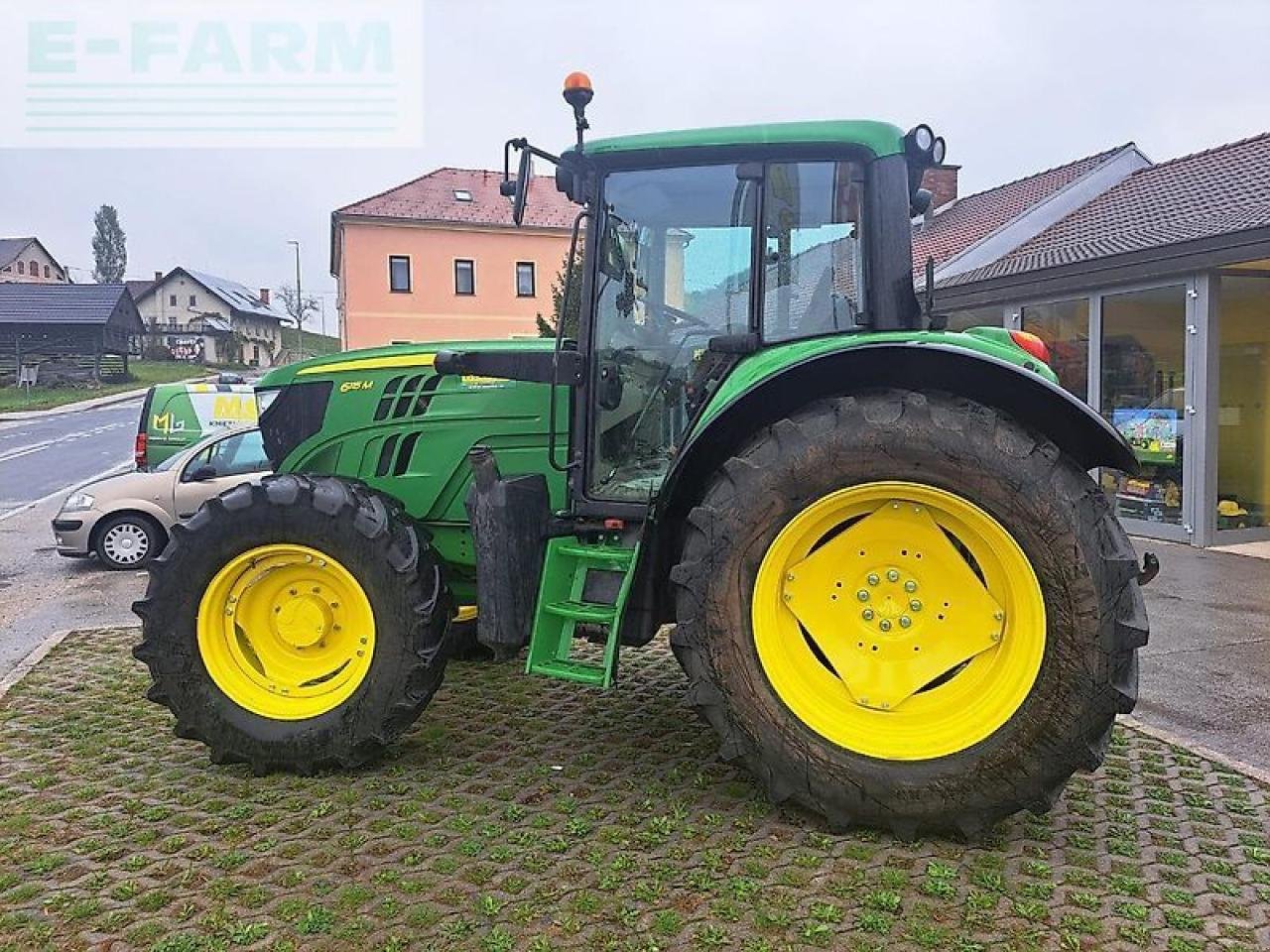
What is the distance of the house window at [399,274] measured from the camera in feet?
119

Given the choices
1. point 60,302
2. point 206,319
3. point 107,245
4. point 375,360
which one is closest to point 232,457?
point 375,360

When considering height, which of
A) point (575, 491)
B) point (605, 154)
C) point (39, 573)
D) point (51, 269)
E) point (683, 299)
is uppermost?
point (51, 269)

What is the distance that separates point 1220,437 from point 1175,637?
4.70m

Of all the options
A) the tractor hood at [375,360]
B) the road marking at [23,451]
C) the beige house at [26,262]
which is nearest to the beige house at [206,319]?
the beige house at [26,262]

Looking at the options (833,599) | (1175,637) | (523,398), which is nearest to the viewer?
(833,599)

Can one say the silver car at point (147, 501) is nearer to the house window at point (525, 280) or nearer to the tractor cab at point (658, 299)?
the tractor cab at point (658, 299)

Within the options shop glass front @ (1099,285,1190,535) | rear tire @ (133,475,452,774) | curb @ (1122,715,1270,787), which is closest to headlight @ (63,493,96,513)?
rear tire @ (133,475,452,774)

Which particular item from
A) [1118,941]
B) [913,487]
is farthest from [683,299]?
[1118,941]

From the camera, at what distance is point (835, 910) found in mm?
2713

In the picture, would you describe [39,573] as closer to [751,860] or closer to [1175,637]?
[751,860]

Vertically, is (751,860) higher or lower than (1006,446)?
lower

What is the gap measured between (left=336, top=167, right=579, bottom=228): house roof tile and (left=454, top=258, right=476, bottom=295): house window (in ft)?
4.88

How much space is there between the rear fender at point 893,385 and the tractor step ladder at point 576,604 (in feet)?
0.70

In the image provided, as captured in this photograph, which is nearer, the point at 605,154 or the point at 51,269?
the point at 605,154
